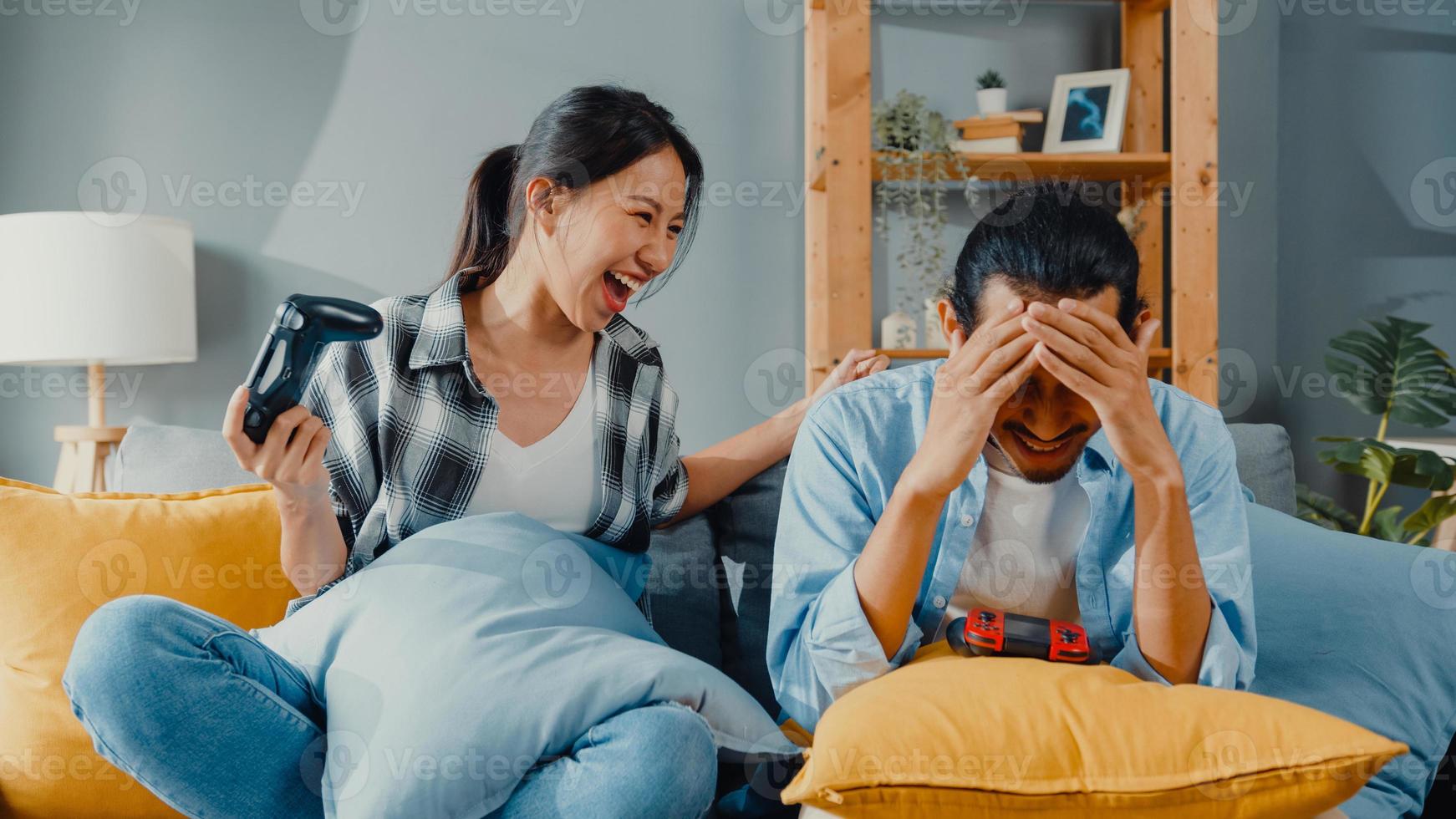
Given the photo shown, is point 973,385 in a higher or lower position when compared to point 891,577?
higher

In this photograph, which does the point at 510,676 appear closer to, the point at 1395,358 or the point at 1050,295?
the point at 1050,295

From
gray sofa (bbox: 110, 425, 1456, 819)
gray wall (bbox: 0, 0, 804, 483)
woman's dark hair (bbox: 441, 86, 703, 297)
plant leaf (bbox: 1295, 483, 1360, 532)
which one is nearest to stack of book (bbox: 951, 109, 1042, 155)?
gray wall (bbox: 0, 0, 804, 483)

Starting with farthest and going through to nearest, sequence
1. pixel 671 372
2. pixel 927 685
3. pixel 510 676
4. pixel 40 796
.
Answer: pixel 671 372 → pixel 40 796 → pixel 510 676 → pixel 927 685

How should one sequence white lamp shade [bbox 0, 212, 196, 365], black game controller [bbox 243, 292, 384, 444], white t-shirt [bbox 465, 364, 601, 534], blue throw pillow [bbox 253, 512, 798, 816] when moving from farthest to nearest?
white lamp shade [bbox 0, 212, 196, 365]
white t-shirt [bbox 465, 364, 601, 534]
black game controller [bbox 243, 292, 384, 444]
blue throw pillow [bbox 253, 512, 798, 816]

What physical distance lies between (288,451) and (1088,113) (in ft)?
7.74

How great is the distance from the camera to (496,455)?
1.36m

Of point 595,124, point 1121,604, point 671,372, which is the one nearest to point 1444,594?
point 1121,604

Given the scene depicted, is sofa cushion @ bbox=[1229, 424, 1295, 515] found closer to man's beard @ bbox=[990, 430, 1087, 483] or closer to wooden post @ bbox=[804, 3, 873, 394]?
man's beard @ bbox=[990, 430, 1087, 483]

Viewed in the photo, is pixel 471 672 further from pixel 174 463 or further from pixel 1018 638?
pixel 174 463

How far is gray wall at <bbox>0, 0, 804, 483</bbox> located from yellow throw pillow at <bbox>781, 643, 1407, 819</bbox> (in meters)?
1.98

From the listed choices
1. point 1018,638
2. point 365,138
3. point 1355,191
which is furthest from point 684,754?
point 1355,191

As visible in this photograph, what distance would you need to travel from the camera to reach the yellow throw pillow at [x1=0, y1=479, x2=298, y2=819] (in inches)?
48.1

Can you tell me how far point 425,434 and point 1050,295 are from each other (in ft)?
2.60

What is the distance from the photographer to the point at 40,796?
1.22 m
